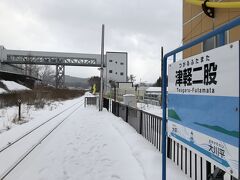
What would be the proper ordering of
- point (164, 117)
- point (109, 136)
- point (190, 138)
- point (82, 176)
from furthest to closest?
point (109, 136) → point (82, 176) → point (164, 117) → point (190, 138)

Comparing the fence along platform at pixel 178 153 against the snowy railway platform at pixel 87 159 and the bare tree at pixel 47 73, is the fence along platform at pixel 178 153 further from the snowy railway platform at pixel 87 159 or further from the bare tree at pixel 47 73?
the bare tree at pixel 47 73

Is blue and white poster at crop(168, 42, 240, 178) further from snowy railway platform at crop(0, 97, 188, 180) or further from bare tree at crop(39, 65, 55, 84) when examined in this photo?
bare tree at crop(39, 65, 55, 84)

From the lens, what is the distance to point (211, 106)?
95.8 inches

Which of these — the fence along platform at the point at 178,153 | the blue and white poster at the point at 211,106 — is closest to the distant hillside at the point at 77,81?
the fence along platform at the point at 178,153

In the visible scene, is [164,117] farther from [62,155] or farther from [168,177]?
[62,155]

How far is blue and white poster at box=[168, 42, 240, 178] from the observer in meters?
2.11

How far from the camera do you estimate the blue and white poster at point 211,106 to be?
2111mm

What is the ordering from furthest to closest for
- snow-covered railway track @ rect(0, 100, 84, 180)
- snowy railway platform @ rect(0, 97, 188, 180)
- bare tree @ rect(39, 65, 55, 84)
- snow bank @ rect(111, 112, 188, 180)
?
bare tree @ rect(39, 65, 55, 84) → snow-covered railway track @ rect(0, 100, 84, 180) → snowy railway platform @ rect(0, 97, 188, 180) → snow bank @ rect(111, 112, 188, 180)

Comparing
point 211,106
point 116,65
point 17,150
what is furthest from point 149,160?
point 116,65

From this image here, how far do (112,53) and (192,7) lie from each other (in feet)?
186

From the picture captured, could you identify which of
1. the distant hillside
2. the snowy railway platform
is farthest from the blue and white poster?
the distant hillside

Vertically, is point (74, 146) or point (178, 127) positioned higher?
point (178, 127)

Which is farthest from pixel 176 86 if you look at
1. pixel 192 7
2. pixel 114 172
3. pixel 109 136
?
pixel 192 7

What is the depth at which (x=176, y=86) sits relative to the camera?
3.37 m
